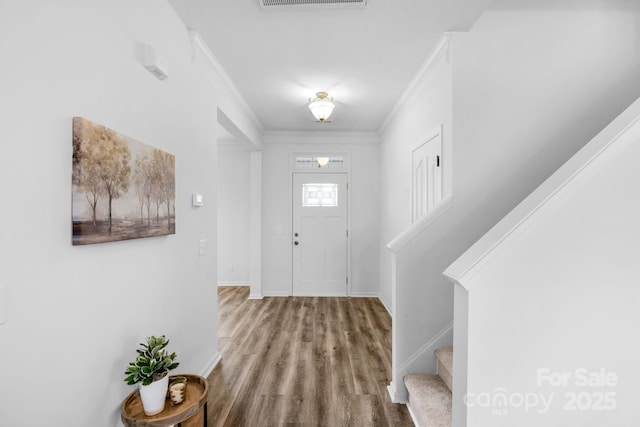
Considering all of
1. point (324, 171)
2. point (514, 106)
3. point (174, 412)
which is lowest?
point (174, 412)

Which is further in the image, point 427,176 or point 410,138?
point 410,138

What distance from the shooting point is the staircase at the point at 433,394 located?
1786 millimetres

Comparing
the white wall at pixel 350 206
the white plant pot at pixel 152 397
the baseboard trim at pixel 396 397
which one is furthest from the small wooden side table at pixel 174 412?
the white wall at pixel 350 206

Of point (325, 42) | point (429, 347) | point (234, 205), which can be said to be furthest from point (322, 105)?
point (234, 205)

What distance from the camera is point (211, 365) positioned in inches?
103

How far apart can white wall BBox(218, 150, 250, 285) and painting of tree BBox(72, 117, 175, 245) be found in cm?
370

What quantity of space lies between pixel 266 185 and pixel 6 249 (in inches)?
160

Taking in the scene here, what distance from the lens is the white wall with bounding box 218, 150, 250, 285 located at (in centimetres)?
547

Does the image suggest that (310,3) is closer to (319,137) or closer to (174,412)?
(174,412)

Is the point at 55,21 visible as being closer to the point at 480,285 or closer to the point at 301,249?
the point at 480,285

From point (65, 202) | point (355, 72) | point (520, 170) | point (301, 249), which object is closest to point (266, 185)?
point (301, 249)

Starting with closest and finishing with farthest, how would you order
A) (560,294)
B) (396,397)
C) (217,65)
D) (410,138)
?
(560,294), (396,397), (217,65), (410,138)

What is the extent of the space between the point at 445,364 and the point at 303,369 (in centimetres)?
118

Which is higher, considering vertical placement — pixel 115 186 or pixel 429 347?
pixel 115 186
